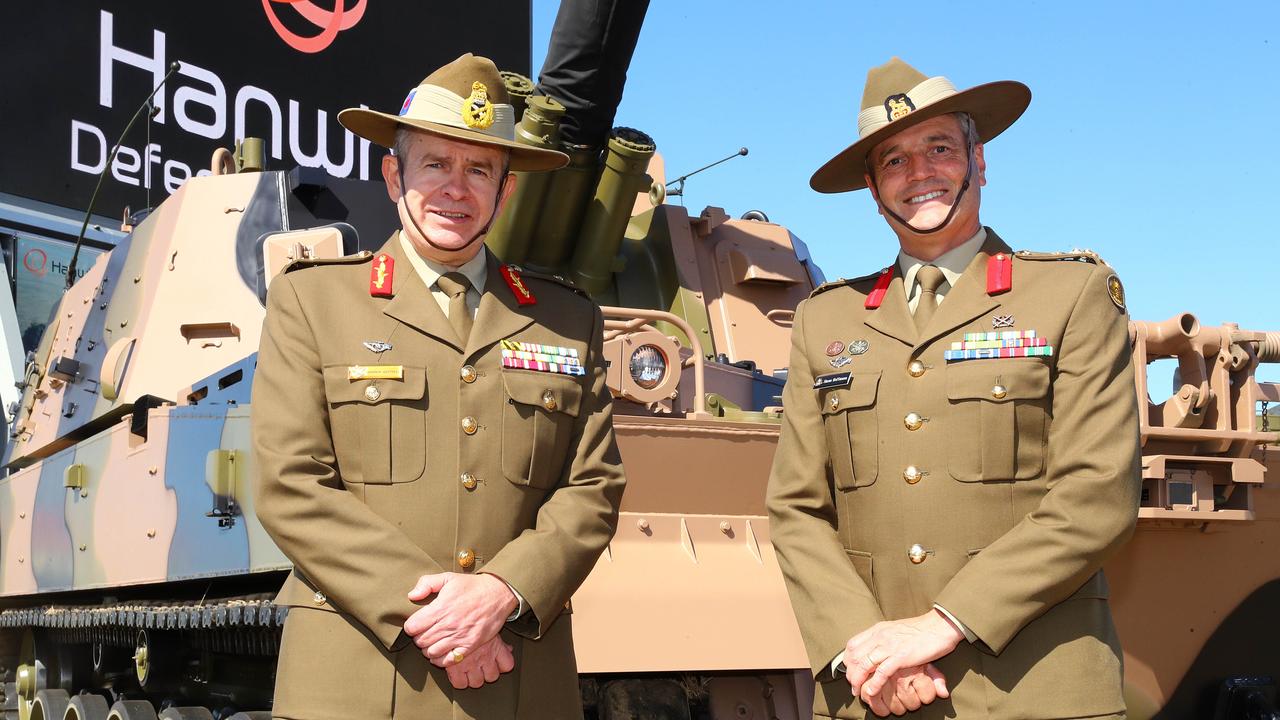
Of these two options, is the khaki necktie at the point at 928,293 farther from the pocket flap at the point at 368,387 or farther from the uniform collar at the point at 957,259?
the pocket flap at the point at 368,387

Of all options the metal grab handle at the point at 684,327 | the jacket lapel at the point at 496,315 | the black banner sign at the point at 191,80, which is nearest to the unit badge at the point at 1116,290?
the jacket lapel at the point at 496,315

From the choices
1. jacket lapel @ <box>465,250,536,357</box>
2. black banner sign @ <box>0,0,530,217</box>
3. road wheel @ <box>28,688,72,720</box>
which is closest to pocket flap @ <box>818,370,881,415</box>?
jacket lapel @ <box>465,250,536,357</box>

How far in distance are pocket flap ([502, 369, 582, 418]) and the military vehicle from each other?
4.97ft

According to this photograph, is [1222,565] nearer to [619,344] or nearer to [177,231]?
[619,344]

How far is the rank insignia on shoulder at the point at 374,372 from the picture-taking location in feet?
9.51

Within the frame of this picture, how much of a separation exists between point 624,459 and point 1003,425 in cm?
223

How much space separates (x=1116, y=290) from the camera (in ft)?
9.34

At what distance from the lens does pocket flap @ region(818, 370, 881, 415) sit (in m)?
2.87

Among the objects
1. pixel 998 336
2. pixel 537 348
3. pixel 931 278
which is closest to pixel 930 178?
pixel 931 278

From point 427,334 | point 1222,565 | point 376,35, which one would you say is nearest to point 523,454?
point 427,334

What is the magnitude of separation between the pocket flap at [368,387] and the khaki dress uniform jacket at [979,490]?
779 millimetres

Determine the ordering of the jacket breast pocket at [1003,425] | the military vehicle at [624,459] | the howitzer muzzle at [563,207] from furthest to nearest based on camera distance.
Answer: the howitzer muzzle at [563,207], the military vehicle at [624,459], the jacket breast pocket at [1003,425]

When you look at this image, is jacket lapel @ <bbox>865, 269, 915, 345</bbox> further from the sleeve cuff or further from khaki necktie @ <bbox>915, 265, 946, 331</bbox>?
the sleeve cuff

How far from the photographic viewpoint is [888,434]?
283 centimetres
